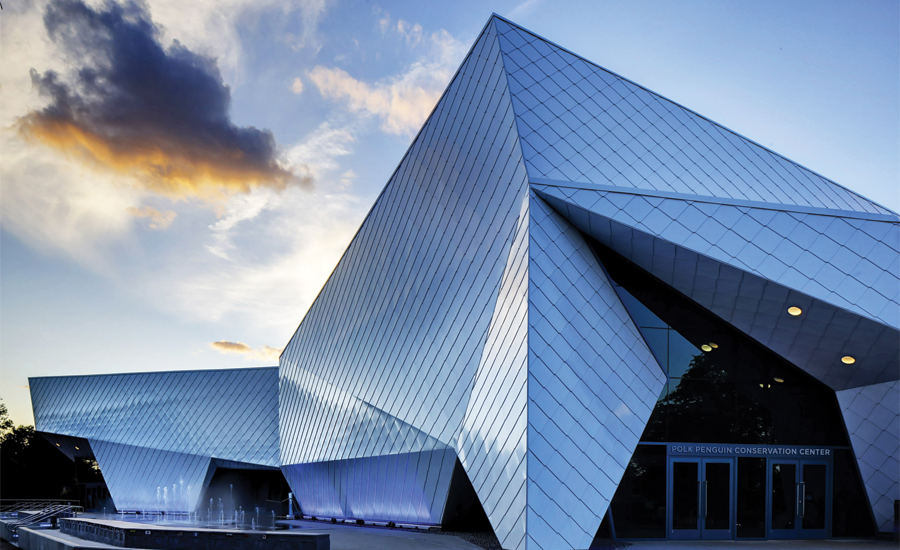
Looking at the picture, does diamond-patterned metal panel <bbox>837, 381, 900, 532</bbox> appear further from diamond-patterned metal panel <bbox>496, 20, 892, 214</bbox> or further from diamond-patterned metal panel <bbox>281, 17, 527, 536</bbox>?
diamond-patterned metal panel <bbox>281, 17, 527, 536</bbox>

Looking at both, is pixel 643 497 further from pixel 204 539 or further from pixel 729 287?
pixel 204 539

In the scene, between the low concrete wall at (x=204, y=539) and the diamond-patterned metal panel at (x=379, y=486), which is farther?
the diamond-patterned metal panel at (x=379, y=486)

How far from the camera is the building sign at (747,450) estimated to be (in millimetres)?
18172

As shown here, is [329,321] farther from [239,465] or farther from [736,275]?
[736,275]

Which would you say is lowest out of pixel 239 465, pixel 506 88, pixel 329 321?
pixel 239 465

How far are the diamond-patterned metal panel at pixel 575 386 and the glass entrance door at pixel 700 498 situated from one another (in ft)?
10.3

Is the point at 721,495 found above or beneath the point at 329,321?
beneath

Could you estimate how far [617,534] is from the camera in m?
17.4

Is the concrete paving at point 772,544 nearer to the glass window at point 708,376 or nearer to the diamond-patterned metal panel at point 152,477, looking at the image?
the glass window at point 708,376

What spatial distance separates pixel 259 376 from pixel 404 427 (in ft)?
63.8

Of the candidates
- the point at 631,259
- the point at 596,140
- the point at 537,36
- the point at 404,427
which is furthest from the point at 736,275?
the point at 404,427

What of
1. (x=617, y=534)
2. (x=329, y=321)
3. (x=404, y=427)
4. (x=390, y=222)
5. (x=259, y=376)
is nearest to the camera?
(x=617, y=534)

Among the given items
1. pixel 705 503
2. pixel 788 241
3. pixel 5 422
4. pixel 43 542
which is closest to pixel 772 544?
pixel 705 503

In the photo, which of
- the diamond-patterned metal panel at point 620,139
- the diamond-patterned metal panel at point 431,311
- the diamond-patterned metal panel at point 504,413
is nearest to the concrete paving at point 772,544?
the diamond-patterned metal panel at point 504,413
